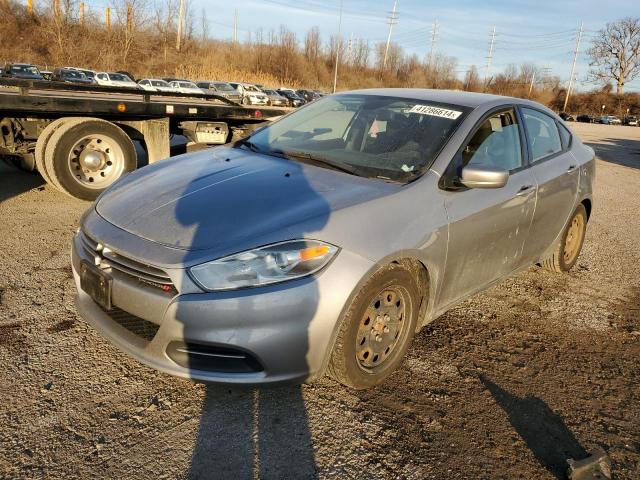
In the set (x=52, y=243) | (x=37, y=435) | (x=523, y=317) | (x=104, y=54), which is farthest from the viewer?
(x=104, y=54)

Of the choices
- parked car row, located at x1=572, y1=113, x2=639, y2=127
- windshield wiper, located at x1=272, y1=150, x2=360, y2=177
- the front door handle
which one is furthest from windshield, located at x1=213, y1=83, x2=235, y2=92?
parked car row, located at x1=572, y1=113, x2=639, y2=127

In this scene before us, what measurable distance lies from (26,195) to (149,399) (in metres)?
5.06

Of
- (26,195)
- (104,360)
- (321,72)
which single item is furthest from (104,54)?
(104,360)

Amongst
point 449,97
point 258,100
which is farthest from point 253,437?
point 258,100

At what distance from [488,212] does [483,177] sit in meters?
0.41

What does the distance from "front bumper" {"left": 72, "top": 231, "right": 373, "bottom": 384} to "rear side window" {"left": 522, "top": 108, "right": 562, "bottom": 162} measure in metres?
2.26

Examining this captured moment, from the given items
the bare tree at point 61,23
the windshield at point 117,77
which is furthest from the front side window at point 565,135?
the bare tree at point 61,23

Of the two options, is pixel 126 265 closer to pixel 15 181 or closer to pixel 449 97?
pixel 449 97

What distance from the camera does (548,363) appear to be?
3.38 meters

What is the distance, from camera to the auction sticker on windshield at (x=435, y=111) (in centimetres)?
350

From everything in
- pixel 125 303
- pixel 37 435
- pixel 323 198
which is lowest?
pixel 37 435

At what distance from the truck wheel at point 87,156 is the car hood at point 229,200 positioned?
10.8ft

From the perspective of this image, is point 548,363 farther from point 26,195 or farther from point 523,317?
point 26,195

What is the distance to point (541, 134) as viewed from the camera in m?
4.23
